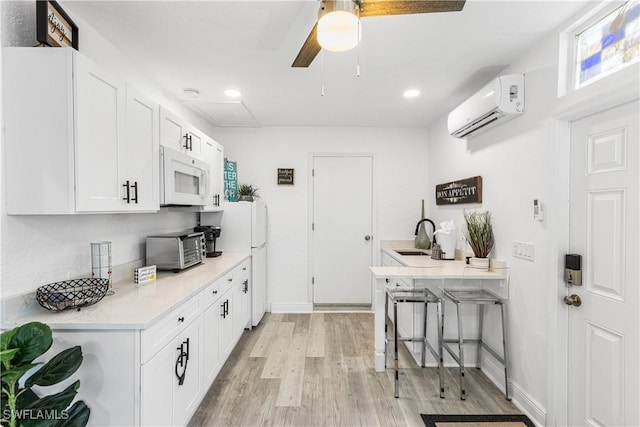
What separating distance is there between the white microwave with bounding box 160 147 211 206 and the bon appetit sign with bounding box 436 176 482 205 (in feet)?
8.08

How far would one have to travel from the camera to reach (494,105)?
2213 mm

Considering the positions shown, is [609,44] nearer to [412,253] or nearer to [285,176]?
[412,253]

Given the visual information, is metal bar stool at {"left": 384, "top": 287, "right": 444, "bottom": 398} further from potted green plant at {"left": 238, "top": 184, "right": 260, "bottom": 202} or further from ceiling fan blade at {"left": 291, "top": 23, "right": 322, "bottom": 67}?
potted green plant at {"left": 238, "top": 184, "right": 260, "bottom": 202}

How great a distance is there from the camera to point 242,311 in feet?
10.3

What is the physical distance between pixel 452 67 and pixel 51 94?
2.54 m

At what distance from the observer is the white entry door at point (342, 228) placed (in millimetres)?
4176

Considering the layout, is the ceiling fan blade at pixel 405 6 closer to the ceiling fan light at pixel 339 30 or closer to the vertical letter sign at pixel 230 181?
the ceiling fan light at pixel 339 30

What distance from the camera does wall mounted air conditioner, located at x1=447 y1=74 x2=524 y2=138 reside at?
2.15 meters

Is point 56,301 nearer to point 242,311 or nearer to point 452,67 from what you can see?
point 242,311

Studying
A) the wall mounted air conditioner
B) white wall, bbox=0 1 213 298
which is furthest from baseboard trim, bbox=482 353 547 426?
white wall, bbox=0 1 213 298

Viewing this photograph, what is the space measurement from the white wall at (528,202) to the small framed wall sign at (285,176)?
2.33 metres

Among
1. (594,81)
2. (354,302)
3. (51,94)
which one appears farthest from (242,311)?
(594,81)

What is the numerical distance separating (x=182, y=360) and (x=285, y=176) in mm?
2712

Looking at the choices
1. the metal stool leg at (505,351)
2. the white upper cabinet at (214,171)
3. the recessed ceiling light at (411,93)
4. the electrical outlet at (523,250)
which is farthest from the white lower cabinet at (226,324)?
the recessed ceiling light at (411,93)
